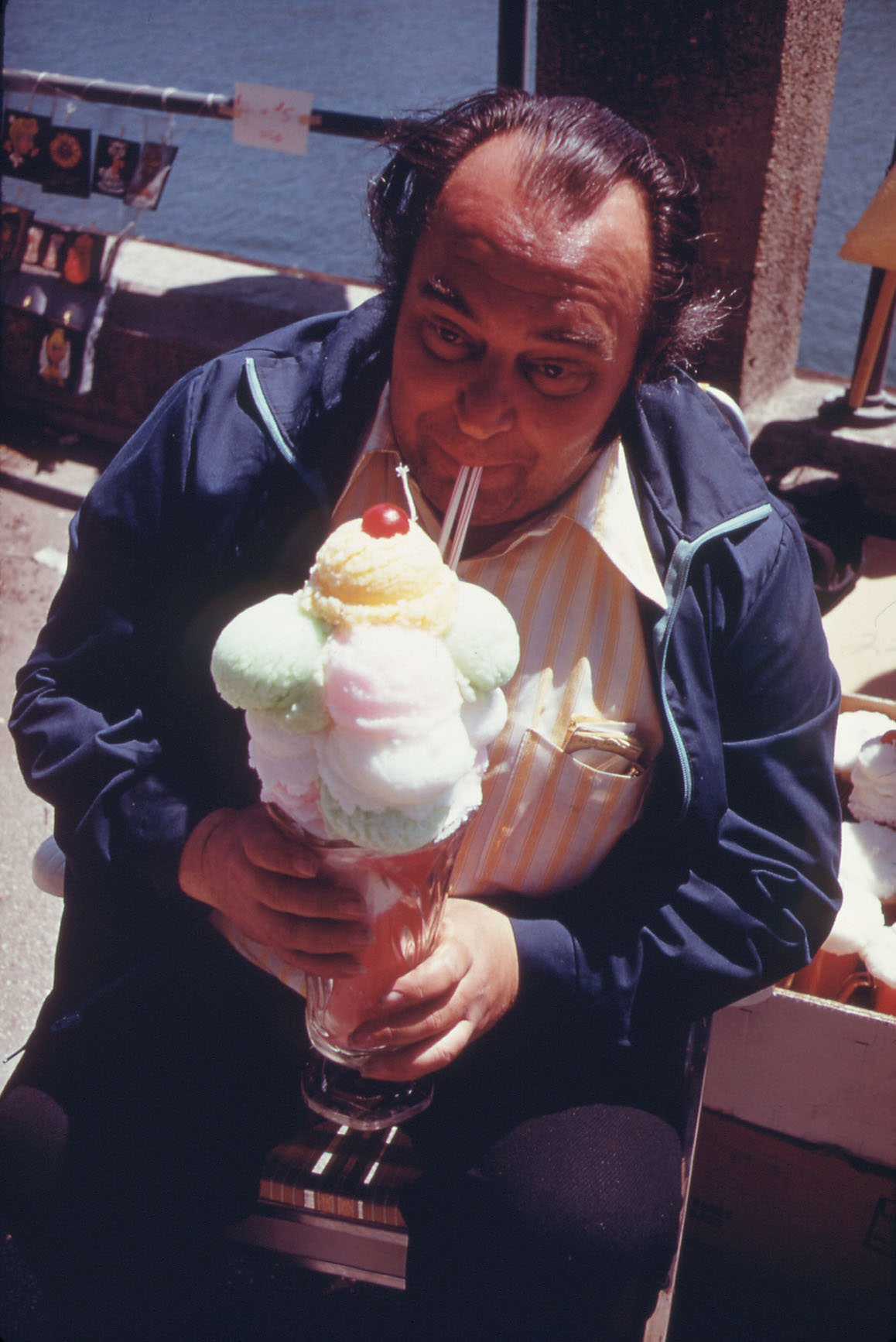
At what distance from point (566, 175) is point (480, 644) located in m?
0.62

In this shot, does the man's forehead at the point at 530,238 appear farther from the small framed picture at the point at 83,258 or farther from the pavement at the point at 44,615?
the small framed picture at the point at 83,258

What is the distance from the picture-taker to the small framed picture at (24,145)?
4152 millimetres

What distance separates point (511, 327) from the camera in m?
1.23

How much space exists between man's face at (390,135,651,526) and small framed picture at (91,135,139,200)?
10.6 ft

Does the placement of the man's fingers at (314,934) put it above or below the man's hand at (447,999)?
above

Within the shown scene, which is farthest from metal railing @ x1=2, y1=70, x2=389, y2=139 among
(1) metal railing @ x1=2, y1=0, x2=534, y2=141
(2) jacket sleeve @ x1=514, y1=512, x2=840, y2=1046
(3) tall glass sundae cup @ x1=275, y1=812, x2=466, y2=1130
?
(3) tall glass sundae cup @ x1=275, y1=812, x2=466, y2=1130

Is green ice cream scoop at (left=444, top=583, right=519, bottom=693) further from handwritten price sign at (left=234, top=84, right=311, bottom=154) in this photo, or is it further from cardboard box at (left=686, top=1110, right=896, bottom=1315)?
handwritten price sign at (left=234, top=84, right=311, bottom=154)

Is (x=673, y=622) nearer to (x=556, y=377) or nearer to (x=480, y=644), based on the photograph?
(x=556, y=377)

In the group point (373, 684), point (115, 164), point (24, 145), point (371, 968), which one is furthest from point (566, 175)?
point (24, 145)

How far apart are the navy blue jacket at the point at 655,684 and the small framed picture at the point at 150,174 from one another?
2899 mm

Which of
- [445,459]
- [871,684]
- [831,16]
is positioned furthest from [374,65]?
[445,459]

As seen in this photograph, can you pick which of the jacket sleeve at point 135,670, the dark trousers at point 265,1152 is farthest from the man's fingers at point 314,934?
the dark trousers at point 265,1152

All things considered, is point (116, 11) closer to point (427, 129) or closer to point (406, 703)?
point (427, 129)

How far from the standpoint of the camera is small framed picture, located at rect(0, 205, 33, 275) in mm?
4297
